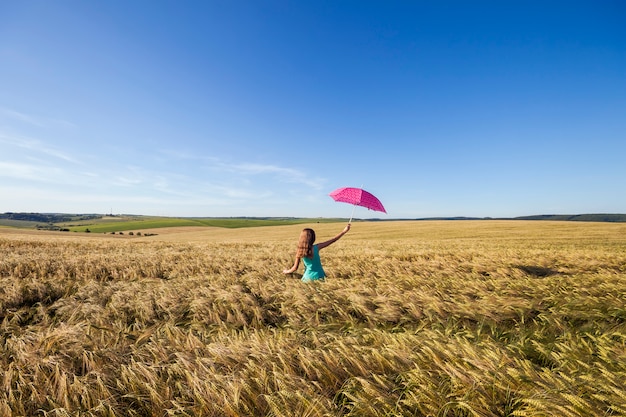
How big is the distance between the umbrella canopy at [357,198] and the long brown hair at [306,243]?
1.60 meters

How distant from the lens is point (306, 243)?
6711mm

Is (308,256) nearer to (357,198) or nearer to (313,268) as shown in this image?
(313,268)

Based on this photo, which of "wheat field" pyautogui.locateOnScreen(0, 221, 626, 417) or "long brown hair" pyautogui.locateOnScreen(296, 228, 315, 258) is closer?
"wheat field" pyautogui.locateOnScreen(0, 221, 626, 417)

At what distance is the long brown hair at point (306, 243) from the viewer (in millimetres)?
6668

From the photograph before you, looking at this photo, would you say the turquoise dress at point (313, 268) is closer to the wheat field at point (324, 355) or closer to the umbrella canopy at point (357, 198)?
the wheat field at point (324, 355)

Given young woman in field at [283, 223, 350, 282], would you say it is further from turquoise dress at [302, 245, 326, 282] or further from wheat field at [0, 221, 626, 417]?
wheat field at [0, 221, 626, 417]

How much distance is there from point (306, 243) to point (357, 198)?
1.96 m

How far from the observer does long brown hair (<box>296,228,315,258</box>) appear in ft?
21.9

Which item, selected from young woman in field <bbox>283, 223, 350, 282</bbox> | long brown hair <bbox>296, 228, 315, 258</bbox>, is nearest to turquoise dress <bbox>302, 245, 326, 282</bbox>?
young woman in field <bbox>283, 223, 350, 282</bbox>

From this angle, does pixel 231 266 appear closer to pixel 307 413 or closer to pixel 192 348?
pixel 192 348

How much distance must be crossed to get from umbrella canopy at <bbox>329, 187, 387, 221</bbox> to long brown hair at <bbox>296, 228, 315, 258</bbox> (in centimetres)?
160

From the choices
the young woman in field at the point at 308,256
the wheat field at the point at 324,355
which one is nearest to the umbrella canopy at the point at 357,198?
the young woman in field at the point at 308,256

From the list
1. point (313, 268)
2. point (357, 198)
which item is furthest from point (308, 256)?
point (357, 198)

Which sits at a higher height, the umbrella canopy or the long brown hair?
the umbrella canopy
